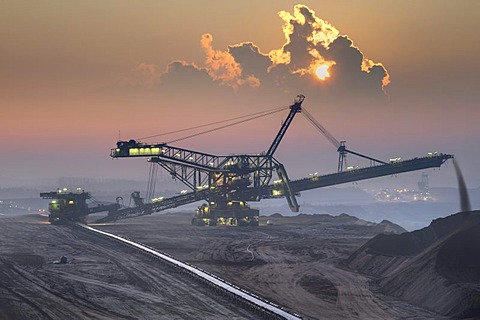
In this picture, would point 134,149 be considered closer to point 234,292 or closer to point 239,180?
point 239,180

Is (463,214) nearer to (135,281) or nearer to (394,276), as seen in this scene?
(394,276)

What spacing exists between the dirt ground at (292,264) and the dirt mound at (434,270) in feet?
4.90

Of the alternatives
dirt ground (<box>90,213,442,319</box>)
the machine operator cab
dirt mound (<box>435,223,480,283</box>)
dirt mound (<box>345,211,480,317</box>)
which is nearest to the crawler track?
dirt ground (<box>90,213,442,319</box>)

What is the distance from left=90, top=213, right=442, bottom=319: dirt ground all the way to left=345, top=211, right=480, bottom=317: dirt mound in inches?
58.9

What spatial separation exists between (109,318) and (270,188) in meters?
83.8

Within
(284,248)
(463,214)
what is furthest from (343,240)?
(463,214)

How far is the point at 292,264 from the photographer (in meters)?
64.9

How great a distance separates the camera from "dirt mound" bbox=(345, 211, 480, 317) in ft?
134

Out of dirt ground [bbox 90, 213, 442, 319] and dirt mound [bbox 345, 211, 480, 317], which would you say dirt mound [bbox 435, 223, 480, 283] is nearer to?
dirt mound [bbox 345, 211, 480, 317]

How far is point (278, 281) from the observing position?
5388 cm

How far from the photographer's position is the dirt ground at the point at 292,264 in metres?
43.2

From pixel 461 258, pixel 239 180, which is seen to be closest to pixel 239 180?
pixel 239 180

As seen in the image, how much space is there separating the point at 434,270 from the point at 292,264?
20.9 metres

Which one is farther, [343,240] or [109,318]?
[343,240]
